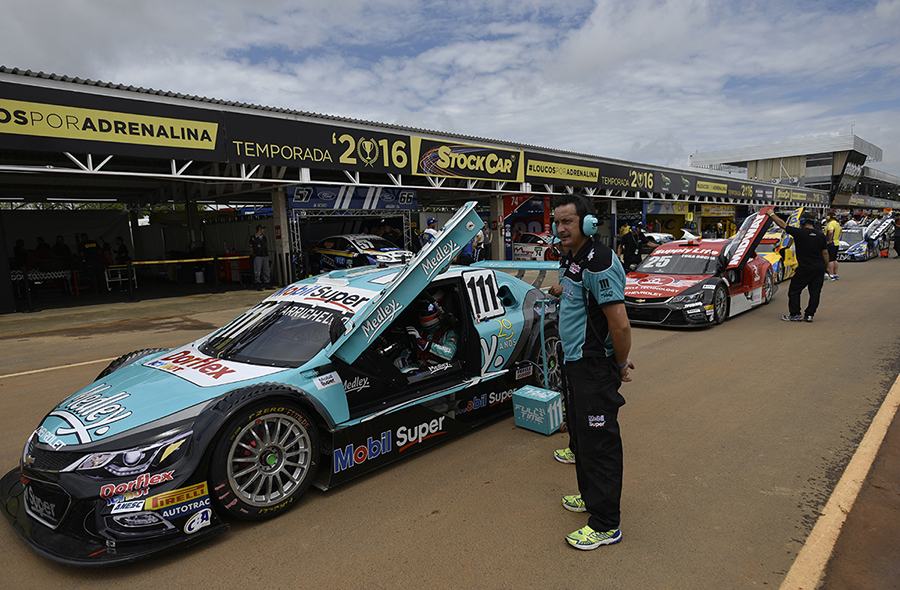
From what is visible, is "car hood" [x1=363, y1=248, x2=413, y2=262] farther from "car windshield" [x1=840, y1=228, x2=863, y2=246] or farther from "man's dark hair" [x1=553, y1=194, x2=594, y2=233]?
"car windshield" [x1=840, y1=228, x2=863, y2=246]

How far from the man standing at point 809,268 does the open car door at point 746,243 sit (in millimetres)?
629

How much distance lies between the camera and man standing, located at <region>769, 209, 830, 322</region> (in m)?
8.93

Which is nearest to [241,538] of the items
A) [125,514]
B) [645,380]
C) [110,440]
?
[125,514]

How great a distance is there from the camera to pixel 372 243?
18641 millimetres

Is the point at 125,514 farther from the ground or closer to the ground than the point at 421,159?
closer to the ground

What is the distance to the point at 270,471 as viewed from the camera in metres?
3.10

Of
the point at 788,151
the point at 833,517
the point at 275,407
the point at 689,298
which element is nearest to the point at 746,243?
the point at 689,298

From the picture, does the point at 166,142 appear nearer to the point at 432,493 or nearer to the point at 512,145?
the point at 432,493

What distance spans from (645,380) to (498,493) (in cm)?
314

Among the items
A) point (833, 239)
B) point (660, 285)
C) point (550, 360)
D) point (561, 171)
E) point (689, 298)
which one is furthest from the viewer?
point (561, 171)

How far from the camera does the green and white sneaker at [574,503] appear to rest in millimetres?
3150

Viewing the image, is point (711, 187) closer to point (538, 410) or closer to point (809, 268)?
point (809, 268)

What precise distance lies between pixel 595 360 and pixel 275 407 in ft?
6.27

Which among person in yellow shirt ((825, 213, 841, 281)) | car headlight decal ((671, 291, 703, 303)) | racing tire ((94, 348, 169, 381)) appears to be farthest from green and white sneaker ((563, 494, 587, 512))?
person in yellow shirt ((825, 213, 841, 281))
